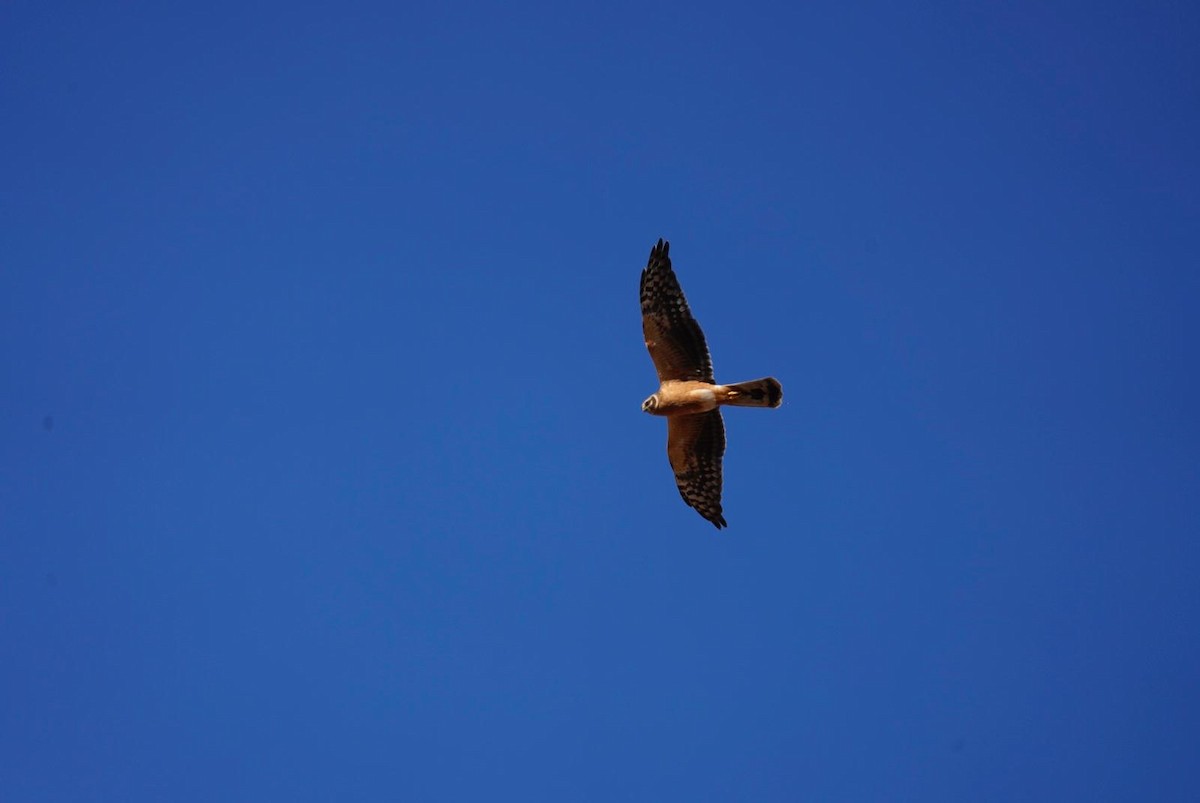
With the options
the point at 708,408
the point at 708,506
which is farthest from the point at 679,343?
the point at 708,506

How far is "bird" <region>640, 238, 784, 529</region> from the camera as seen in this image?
15586 mm

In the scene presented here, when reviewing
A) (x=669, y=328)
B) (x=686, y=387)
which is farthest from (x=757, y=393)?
(x=669, y=328)

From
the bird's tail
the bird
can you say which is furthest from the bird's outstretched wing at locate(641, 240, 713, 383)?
the bird's tail

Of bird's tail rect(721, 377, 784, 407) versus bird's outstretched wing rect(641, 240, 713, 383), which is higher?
bird's outstretched wing rect(641, 240, 713, 383)

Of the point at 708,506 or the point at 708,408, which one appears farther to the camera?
the point at 708,506

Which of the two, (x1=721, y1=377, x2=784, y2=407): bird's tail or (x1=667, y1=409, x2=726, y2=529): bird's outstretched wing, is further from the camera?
(x1=667, y1=409, x2=726, y2=529): bird's outstretched wing

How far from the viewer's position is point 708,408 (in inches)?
623

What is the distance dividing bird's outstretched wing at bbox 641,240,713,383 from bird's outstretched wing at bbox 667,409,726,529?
657 millimetres

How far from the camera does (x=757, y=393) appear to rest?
15.5m

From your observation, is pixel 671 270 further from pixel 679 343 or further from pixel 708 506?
pixel 708 506

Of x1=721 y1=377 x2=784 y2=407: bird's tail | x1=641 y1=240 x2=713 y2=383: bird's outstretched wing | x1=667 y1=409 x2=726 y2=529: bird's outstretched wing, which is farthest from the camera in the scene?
x1=667 y1=409 x2=726 y2=529: bird's outstretched wing

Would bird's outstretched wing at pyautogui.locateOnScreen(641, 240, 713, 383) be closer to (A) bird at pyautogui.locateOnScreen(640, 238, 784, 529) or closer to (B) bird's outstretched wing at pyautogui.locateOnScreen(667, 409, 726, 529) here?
(A) bird at pyautogui.locateOnScreen(640, 238, 784, 529)

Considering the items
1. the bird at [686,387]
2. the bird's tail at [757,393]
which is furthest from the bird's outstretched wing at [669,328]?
the bird's tail at [757,393]

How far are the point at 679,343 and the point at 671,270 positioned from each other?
38.4 inches
